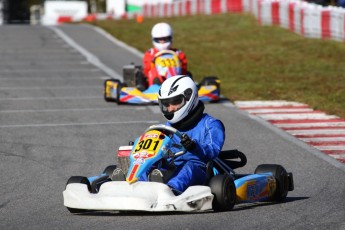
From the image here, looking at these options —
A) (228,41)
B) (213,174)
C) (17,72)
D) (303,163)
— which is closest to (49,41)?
(228,41)

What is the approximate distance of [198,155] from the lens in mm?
8586

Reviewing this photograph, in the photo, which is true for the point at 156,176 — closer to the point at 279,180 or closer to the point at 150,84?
the point at 279,180

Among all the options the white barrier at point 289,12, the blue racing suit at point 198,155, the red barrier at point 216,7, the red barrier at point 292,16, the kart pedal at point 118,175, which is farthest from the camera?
the red barrier at point 216,7

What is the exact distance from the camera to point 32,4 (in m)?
92.2

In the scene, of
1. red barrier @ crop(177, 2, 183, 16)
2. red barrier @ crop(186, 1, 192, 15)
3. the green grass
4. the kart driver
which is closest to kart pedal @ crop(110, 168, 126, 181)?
the green grass

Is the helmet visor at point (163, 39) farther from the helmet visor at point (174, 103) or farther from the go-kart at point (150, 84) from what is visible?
the helmet visor at point (174, 103)

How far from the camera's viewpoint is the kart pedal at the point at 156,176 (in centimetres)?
814

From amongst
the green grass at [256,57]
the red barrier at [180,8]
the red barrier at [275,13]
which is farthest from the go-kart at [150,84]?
the red barrier at [180,8]

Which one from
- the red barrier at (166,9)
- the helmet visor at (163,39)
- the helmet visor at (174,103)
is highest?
the helmet visor at (174,103)

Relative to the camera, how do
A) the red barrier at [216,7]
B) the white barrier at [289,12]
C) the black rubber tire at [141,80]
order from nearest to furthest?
the black rubber tire at [141,80] < the white barrier at [289,12] < the red barrier at [216,7]

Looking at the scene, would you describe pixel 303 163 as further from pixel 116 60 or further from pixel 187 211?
pixel 116 60

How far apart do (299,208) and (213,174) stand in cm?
84

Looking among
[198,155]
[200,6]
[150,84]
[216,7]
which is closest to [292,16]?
[216,7]

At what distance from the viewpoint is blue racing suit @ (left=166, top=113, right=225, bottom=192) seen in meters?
8.30
